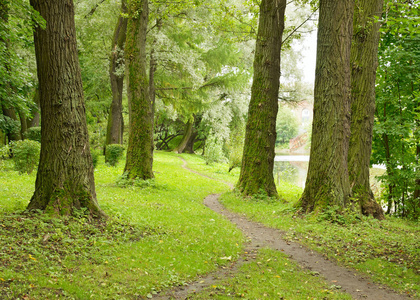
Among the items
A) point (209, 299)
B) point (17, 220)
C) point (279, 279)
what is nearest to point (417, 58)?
point (279, 279)

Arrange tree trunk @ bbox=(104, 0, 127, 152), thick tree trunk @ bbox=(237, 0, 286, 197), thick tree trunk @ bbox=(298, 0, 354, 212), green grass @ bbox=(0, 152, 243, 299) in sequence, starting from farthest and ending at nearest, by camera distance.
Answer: tree trunk @ bbox=(104, 0, 127, 152) → thick tree trunk @ bbox=(237, 0, 286, 197) → thick tree trunk @ bbox=(298, 0, 354, 212) → green grass @ bbox=(0, 152, 243, 299)

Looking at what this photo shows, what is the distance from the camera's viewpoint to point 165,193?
12875 mm

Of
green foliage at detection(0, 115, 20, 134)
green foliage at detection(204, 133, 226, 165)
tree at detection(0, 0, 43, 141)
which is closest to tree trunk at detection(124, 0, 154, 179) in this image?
tree at detection(0, 0, 43, 141)

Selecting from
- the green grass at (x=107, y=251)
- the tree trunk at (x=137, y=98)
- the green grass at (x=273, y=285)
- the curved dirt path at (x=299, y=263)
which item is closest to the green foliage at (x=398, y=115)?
the curved dirt path at (x=299, y=263)

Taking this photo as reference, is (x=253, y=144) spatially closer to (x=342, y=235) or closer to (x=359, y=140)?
(x=359, y=140)

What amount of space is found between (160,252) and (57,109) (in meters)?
3.40

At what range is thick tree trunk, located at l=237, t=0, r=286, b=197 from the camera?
Answer: 13258mm

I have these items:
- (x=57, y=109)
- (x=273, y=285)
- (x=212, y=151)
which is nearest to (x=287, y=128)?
(x=212, y=151)

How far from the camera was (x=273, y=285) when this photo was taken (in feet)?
17.9

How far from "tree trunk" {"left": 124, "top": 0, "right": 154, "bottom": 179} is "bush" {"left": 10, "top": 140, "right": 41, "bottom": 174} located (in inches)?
153

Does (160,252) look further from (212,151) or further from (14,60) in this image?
(212,151)

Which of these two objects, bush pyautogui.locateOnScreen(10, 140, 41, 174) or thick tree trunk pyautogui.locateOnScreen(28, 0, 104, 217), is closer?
thick tree trunk pyautogui.locateOnScreen(28, 0, 104, 217)

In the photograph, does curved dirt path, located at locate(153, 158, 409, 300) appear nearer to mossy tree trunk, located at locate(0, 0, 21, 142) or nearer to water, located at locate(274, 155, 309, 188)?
mossy tree trunk, located at locate(0, 0, 21, 142)

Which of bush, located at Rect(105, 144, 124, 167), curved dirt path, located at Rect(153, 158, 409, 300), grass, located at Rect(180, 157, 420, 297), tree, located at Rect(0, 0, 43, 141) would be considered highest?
tree, located at Rect(0, 0, 43, 141)
